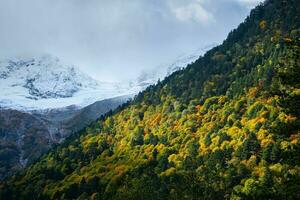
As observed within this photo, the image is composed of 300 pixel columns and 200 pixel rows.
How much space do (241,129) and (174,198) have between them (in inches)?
3649

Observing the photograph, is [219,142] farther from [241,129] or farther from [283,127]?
[283,127]

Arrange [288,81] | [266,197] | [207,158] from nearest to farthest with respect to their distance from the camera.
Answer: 1. [266,197]
2. [288,81]
3. [207,158]

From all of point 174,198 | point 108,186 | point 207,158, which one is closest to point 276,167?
point 207,158

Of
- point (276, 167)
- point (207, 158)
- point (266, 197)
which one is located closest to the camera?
point (266, 197)

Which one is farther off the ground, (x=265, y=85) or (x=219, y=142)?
(x=265, y=85)

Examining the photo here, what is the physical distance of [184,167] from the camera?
580 feet

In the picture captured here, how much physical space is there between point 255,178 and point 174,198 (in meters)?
47.9

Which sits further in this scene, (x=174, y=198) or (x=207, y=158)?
(x=207, y=158)

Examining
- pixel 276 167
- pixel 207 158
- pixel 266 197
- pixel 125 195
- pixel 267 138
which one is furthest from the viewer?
pixel 207 158

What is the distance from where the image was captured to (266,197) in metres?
40.8

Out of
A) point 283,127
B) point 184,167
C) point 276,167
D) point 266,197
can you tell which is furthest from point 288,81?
point 184,167

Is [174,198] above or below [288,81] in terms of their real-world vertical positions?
below

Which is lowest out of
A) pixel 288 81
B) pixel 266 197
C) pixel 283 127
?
pixel 266 197

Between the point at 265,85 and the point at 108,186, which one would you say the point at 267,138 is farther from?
the point at 108,186
